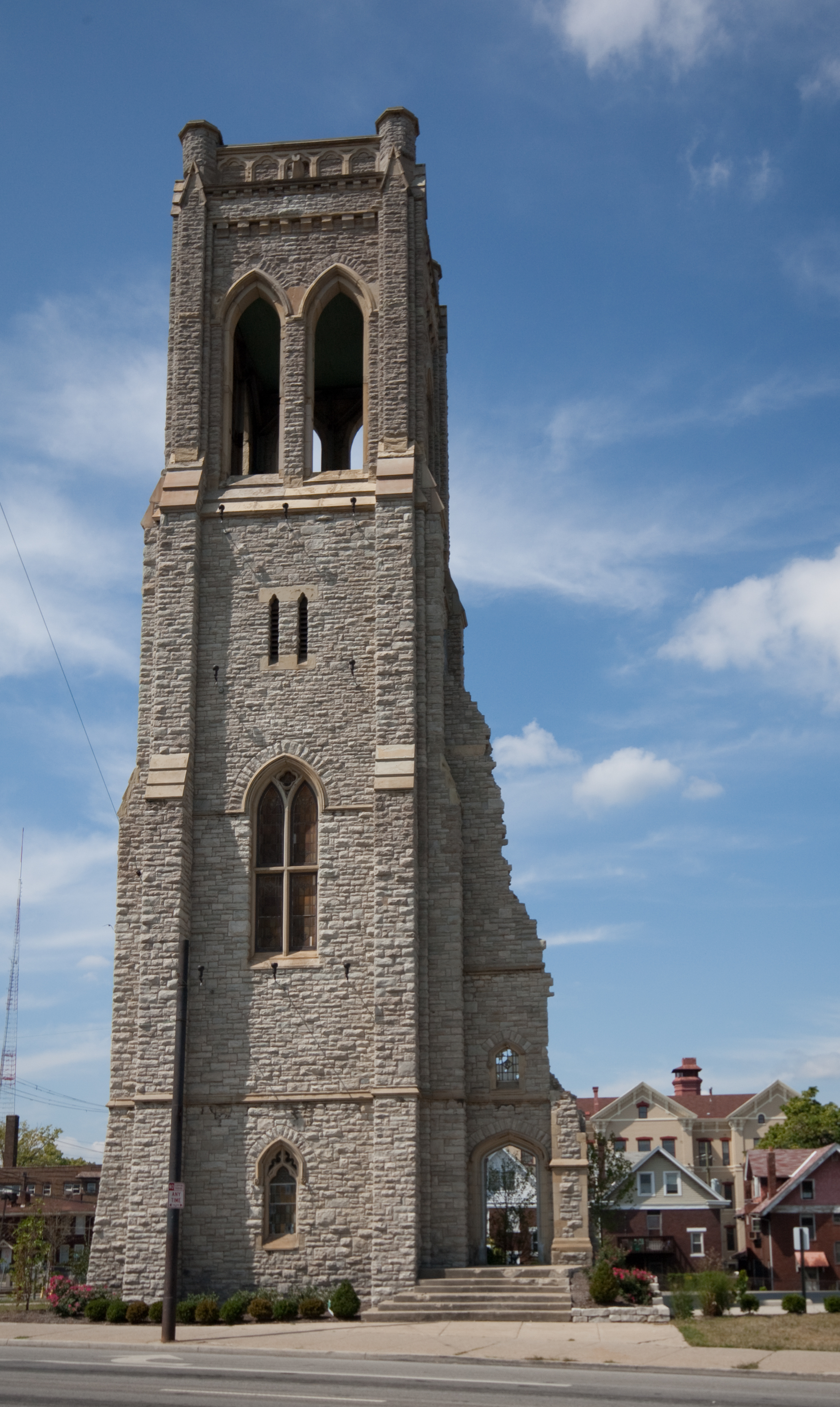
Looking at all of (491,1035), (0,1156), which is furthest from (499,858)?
(0,1156)

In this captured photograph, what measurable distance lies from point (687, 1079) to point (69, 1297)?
217 ft

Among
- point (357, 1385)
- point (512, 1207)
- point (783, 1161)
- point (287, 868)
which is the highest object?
point (287, 868)

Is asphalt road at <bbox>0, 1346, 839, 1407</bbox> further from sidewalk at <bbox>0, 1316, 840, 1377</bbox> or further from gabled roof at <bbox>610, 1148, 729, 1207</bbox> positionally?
gabled roof at <bbox>610, 1148, 729, 1207</bbox>

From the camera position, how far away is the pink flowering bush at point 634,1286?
23.7m

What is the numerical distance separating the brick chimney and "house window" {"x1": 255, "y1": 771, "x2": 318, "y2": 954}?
63534mm

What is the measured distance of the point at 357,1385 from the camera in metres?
15.0

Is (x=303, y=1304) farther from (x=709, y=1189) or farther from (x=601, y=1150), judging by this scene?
(x=709, y=1189)

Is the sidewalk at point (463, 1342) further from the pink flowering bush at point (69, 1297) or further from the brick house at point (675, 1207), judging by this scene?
the brick house at point (675, 1207)

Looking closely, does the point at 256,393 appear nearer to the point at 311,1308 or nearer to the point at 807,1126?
the point at 311,1308

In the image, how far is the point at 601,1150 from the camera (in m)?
46.4

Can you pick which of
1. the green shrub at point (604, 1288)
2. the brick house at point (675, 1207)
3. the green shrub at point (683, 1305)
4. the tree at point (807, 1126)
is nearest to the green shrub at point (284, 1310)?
the green shrub at point (604, 1288)

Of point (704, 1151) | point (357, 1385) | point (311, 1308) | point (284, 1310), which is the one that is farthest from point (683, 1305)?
point (704, 1151)

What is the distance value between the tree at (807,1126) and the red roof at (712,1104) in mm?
14677

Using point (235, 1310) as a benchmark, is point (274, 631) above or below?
above
